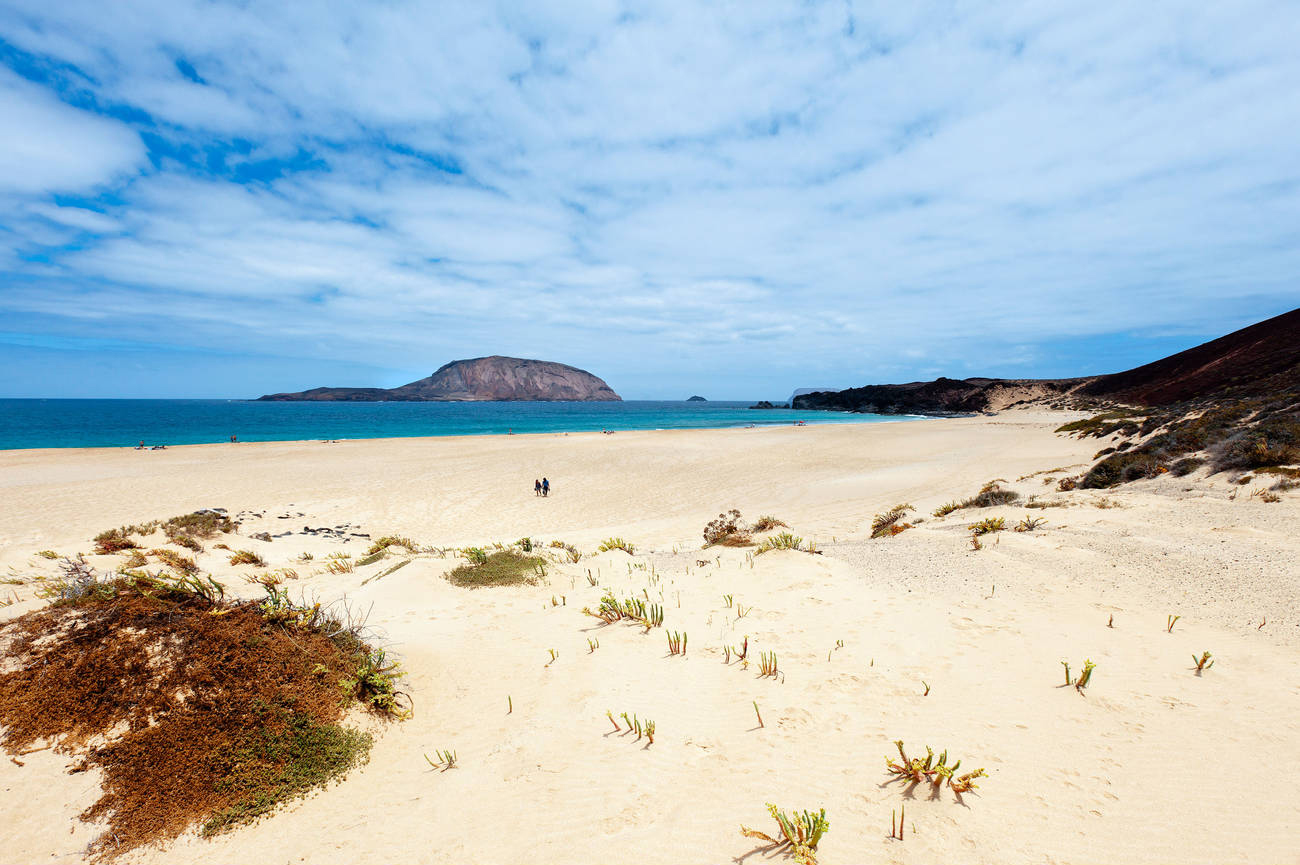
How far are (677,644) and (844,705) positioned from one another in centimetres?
162

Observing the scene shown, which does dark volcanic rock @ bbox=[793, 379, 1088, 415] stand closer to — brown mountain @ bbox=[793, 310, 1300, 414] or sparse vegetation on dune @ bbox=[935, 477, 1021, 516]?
brown mountain @ bbox=[793, 310, 1300, 414]

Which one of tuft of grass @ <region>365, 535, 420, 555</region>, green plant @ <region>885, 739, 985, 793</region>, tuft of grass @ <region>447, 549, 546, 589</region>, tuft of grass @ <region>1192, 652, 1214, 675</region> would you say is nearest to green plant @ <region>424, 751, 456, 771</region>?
green plant @ <region>885, 739, 985, 793</region>

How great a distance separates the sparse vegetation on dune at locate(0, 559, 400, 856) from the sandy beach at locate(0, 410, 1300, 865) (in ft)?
0.49

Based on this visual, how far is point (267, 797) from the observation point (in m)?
2.97

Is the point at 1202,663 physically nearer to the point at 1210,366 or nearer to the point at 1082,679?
the point at 1082,679

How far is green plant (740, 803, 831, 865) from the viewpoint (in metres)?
2.48

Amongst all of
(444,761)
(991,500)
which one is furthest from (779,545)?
(991,500)

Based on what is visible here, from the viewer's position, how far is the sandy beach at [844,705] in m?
2.69

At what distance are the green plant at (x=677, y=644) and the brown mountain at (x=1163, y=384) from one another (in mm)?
22720

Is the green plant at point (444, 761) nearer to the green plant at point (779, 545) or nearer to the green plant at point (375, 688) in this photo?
the green plant at point (375, 688)

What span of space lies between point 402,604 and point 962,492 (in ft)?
56.3

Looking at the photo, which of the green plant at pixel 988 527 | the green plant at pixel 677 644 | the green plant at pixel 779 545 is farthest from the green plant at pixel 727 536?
the green plant at pixel 677 644

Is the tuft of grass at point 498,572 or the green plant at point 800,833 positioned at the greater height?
the green plant at point 800,833

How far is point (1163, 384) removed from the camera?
5753 cm
